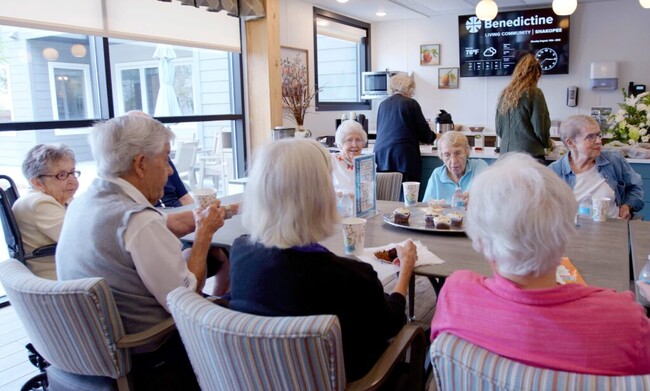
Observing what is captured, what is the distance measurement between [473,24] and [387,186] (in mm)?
4490

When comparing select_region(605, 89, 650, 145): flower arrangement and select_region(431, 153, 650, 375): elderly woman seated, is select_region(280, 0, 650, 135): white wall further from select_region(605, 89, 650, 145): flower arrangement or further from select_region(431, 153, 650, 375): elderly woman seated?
select_region(431, 153, 650, 375): elderly woman seated

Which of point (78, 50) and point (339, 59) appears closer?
point (78, 50)

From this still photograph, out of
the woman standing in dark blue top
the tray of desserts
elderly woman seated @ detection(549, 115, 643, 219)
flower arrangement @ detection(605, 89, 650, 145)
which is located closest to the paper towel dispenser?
flower arrangement @ detection(605, 89, 650, 145)

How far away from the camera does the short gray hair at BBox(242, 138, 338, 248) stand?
1.29 m

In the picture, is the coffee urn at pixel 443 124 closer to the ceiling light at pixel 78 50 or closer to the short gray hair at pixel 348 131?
the short gray hair at pixel 348 131

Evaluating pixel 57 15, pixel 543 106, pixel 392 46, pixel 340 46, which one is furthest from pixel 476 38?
pixel 57 15

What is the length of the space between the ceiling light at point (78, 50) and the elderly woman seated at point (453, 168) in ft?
9.27

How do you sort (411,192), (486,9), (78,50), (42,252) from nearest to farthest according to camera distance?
(42,252)
(411,192)
(78,50)
(486,9)

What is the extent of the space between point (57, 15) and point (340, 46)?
4.37 metres

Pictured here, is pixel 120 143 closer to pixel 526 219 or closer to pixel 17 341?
pixel 526 219

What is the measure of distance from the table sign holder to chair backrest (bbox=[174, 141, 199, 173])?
3.11 metres

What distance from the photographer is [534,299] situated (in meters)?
1.00

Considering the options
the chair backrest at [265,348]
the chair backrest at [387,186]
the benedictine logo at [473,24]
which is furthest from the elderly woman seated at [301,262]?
the benedictine logo at [473,24]

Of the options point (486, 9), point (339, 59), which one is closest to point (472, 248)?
point (486, 9)
